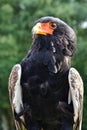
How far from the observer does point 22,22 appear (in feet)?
61.7

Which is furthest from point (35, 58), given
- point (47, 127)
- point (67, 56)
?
point (47, 127)

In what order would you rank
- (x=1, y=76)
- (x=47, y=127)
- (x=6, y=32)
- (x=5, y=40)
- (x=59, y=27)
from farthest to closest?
(x=6, y=32), (x=5, y=40), (x=1, y=76), (x=47, y=127), (x=59, y=27)

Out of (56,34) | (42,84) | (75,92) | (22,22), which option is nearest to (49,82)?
(42,84)

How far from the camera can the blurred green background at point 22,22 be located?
16859 millimetres

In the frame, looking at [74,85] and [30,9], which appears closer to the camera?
[74,85]

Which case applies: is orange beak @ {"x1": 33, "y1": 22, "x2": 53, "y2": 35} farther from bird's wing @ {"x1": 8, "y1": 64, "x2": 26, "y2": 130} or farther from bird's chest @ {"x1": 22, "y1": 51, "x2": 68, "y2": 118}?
bird's wing @ {"x1": 8, "y1": 64, "x2": 26, "y2": 130}

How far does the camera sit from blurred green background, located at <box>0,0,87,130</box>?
55.3ft

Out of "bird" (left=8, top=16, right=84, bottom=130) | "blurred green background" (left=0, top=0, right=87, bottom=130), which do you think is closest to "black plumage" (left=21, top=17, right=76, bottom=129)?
"bird" (left=8, top=16, right=84, bottom=130)

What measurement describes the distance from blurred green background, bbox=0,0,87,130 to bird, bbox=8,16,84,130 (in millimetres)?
9801

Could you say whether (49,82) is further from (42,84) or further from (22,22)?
(22,22)

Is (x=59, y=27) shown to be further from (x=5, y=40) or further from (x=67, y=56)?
(x=5, y=40)

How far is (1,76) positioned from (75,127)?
28.9ft

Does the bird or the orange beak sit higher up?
the orange beak

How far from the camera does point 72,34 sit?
224 inches
